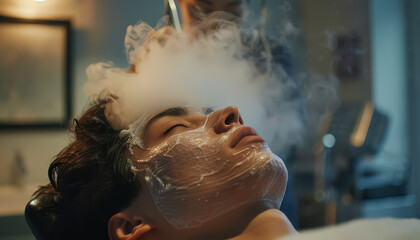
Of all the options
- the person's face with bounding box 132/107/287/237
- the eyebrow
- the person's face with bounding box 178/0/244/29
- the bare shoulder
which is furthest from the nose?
the person's face with bounding box 178/0/244/29

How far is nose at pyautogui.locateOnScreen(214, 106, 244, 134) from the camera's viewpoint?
105cm

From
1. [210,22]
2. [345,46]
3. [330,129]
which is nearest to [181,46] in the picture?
[210,22]

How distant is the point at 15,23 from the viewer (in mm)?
1363

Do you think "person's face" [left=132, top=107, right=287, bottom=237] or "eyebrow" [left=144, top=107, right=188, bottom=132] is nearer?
"person's face" [left=132, top=107, right=287, bottom=237]

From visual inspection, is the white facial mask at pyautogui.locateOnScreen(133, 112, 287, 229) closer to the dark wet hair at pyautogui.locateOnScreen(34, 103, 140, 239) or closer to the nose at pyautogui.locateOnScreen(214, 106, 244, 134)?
the nose at pyautogui.locateOnScreen(214, 106, 244, 134)

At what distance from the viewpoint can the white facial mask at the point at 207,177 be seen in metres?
0.96

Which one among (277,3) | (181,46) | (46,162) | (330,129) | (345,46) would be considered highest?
(277,3)

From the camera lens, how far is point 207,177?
0.98 metres

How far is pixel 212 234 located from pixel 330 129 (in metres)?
1.01

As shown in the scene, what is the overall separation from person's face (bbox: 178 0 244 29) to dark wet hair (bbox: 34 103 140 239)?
0.46 m

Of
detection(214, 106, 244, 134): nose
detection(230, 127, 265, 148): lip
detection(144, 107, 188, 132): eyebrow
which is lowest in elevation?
detection(230, 127, 265, 148): lip

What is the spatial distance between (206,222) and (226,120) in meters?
0.29

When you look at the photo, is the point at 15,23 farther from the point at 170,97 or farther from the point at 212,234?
the point at 212,234

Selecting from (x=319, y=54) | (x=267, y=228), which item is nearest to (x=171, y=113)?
(x=267, y=228)
